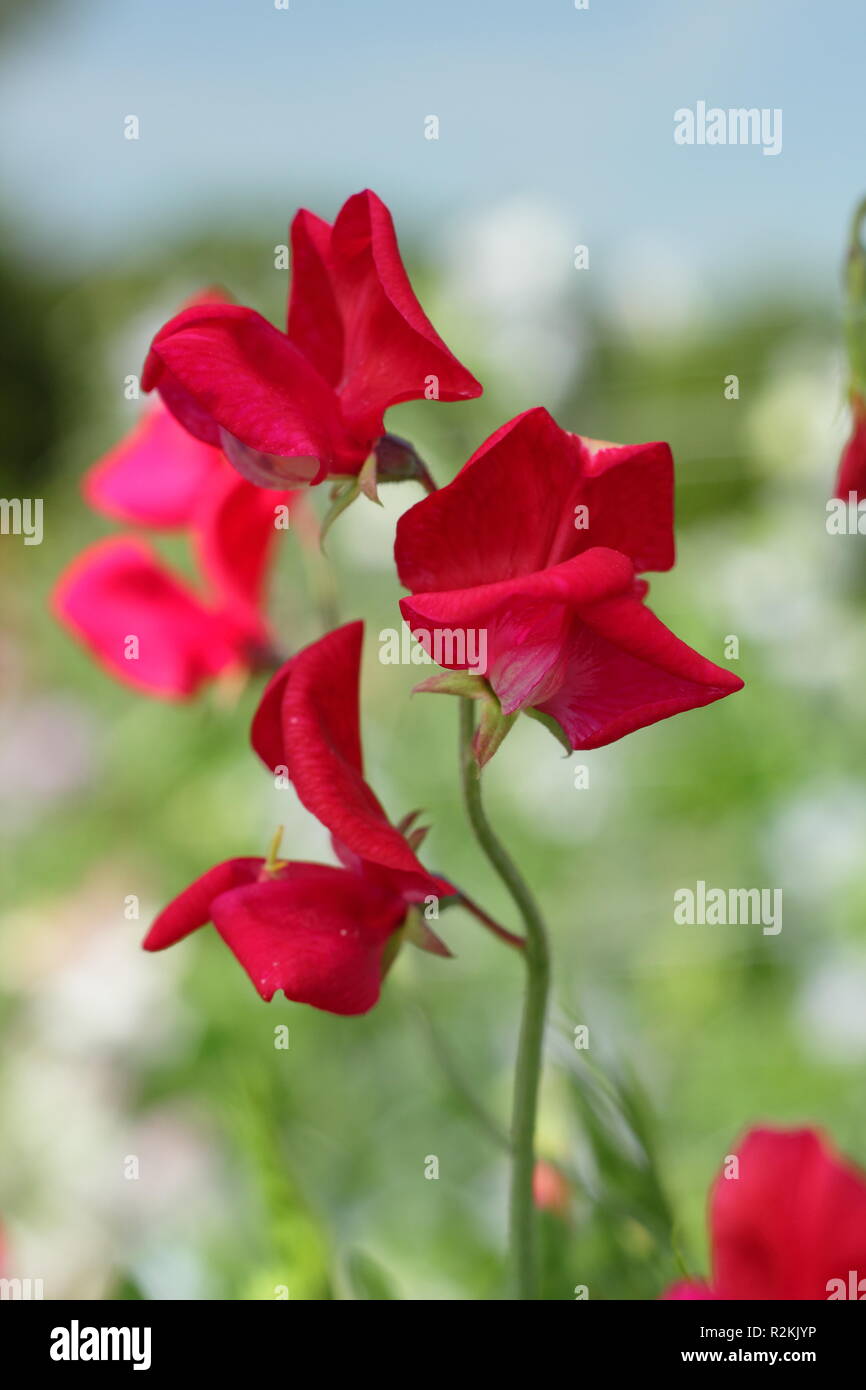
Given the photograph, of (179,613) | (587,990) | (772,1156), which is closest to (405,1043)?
(587,990)

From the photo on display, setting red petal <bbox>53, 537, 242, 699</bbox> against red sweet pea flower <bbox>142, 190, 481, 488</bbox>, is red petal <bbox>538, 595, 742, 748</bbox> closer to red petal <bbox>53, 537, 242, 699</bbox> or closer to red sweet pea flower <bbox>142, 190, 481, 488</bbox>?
red sweet pea flower <bbox>142, 190, 481, 488</bbox>

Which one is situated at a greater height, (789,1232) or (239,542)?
(239,542)

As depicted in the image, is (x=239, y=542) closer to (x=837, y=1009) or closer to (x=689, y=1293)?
(x=689, y=1293)

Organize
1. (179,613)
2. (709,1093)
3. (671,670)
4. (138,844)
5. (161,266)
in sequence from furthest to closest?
(161,266) < (138,844) < (709,1093) < (179,613) < (671,670)

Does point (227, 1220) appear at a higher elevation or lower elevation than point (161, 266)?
lower

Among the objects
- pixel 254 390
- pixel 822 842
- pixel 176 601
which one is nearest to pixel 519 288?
pixel 822 842

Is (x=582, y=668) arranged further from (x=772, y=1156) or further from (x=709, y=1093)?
(x=709, y=1093)

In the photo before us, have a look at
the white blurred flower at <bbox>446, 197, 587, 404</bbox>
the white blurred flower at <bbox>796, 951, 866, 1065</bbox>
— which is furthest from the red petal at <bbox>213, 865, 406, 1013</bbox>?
the white blurred flower at <bbox>446, 197, 587, 404</bbox>
